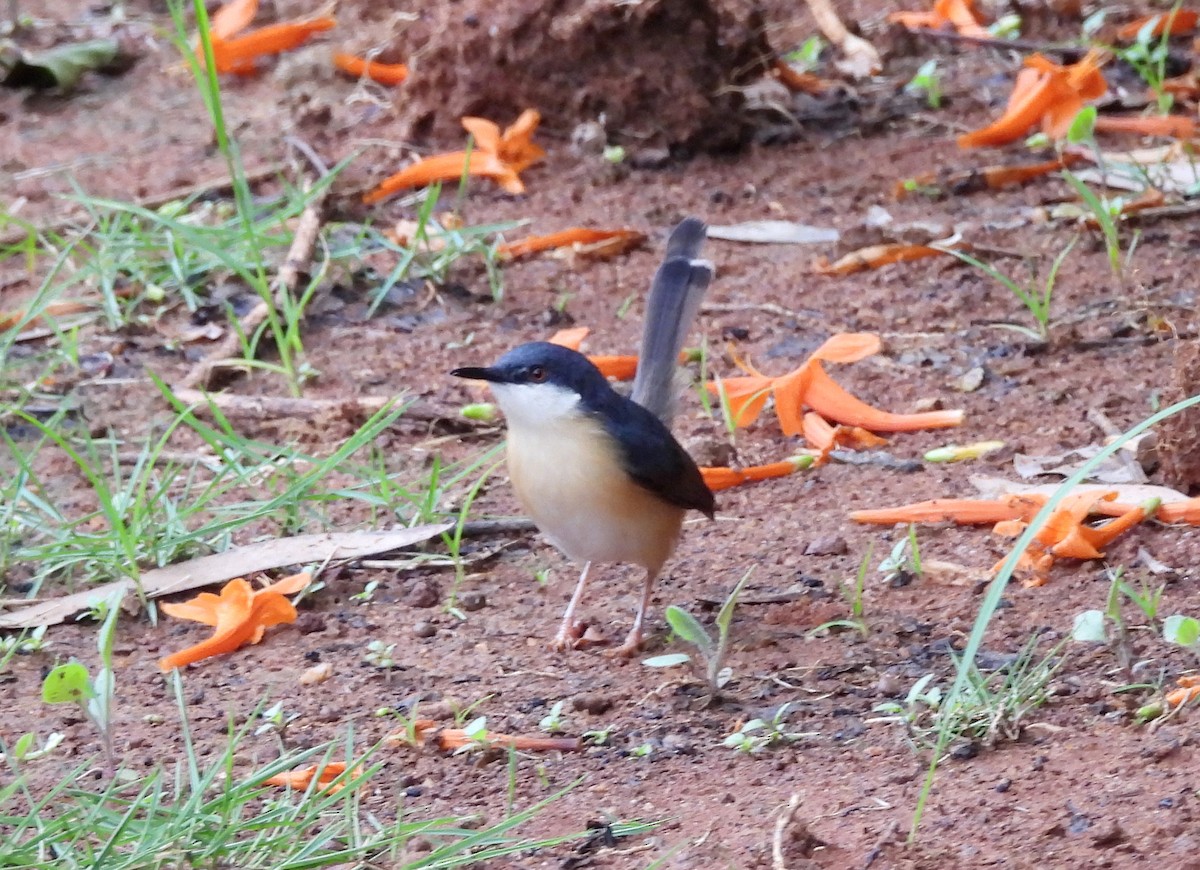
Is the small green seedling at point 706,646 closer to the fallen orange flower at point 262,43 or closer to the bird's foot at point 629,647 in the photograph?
the bird's foot at point 629,647

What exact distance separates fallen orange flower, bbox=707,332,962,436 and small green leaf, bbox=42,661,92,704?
2.83 metres

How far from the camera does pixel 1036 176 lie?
26.1 feet

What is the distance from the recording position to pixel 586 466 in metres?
4.86

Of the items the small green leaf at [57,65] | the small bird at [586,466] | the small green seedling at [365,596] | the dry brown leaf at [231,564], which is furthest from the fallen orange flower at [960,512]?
the small green leaf at [57,65]

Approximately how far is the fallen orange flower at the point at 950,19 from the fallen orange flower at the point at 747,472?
4481mm

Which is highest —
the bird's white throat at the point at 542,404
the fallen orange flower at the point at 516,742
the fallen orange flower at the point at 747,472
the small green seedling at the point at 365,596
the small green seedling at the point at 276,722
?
the bird's white throat at the point at 542,404

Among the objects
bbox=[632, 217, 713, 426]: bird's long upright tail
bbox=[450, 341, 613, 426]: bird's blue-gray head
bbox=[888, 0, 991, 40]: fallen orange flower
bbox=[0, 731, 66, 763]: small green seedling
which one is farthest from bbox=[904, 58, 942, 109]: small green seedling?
bbox=[0, 731, 66, 763]: small green seedling

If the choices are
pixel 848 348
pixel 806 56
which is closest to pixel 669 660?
pixel 848 348

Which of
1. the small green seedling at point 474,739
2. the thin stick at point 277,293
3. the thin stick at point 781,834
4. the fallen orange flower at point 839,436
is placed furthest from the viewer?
the thin stick at point 277,293

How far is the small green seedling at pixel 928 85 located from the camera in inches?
349

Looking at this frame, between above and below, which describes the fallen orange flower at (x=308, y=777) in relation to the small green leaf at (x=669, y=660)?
above

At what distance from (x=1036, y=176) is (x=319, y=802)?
5569mm

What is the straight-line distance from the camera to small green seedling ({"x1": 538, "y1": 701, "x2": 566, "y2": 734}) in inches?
168

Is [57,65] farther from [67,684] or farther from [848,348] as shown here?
[67,684]
